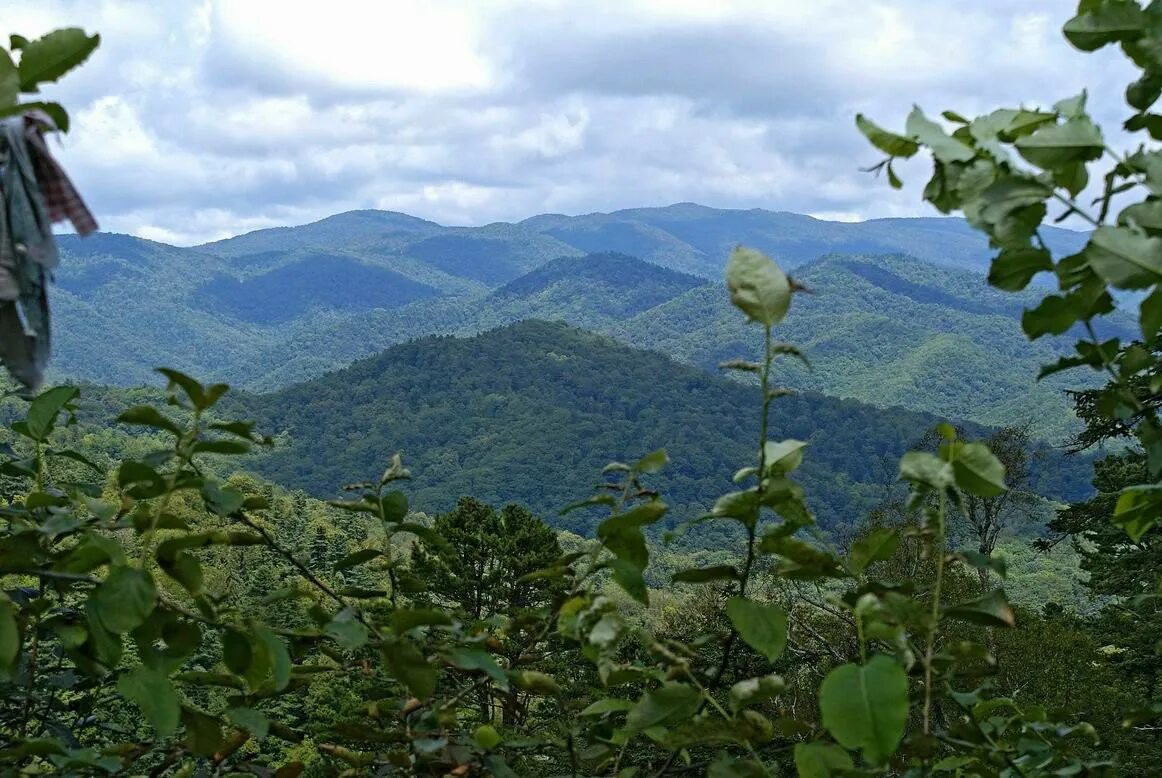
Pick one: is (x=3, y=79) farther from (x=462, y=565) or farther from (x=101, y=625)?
(x=462, y=565)

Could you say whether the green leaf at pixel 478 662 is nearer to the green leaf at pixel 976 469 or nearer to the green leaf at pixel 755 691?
the green leaf at pixel 755 691

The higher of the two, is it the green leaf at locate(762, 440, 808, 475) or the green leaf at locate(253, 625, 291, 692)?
the green leaf at locate(762, 440, 808, 475)

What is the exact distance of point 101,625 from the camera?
0.82 m

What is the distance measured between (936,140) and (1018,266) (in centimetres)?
12

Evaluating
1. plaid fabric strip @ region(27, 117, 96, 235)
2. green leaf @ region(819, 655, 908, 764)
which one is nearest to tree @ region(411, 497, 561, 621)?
plaid fabric strip @ region(27, 117, 96, 235)

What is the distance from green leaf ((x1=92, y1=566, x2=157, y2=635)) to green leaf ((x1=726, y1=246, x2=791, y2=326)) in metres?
0.50

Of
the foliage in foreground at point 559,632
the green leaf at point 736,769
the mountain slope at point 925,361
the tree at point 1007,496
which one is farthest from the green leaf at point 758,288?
the mountain slope at point 925,361

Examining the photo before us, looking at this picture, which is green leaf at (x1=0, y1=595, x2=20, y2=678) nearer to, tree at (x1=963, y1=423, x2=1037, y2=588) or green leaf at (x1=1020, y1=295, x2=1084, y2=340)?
green leaf at (x1=1020, y1=295, x2=1084, y2=340)

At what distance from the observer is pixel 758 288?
2.45 feet

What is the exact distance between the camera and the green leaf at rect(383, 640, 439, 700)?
838 millimetres

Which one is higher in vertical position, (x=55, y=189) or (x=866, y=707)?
(x=55, y=189)

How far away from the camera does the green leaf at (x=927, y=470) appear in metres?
0.74

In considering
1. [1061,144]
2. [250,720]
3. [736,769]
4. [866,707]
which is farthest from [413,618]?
[1061,144]

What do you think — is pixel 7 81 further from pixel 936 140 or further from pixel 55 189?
pixel 936 140
